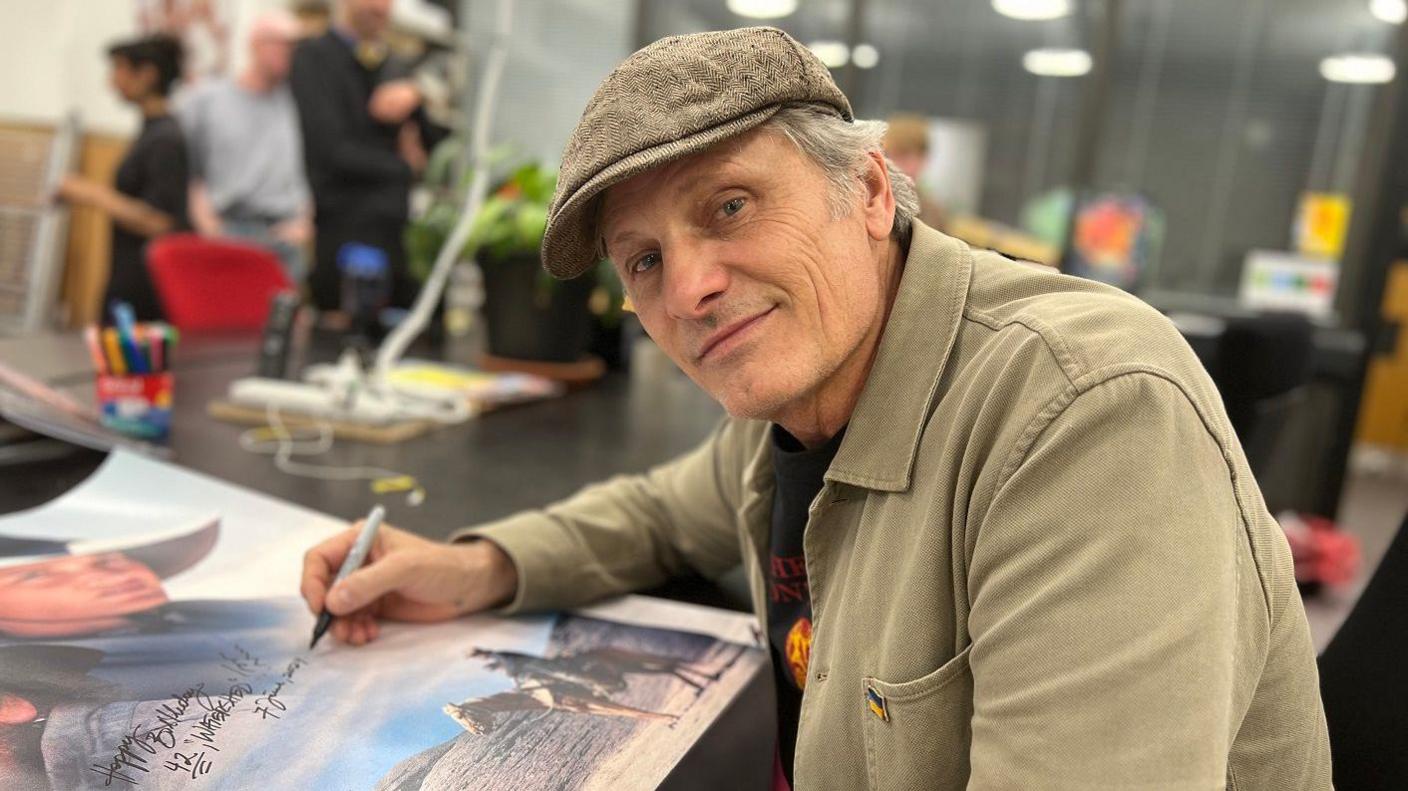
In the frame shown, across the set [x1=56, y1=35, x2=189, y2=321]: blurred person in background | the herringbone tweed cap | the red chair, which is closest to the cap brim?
the herringbone tweed cap

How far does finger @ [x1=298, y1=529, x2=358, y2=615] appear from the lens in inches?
34.4

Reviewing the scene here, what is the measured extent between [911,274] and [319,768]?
1.80 feet

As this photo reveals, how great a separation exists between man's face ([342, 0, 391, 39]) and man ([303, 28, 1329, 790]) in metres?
2.67

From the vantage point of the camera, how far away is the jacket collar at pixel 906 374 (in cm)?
70

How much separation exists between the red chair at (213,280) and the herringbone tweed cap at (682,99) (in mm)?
2109

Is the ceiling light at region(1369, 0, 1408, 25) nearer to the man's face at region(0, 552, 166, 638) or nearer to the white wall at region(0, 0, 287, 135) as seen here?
the man's face at region(0, 552, 166, 638)

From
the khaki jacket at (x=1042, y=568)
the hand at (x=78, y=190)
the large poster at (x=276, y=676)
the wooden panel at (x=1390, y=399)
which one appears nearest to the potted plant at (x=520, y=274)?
the large poster at (x=276, y=676)

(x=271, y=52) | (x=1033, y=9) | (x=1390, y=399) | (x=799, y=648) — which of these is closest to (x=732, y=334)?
(x=799, y=648)

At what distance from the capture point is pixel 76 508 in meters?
1.10

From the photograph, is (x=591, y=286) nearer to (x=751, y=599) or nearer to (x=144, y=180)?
(x=751, y=599)

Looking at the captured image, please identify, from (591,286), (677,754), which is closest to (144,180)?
(591,286)

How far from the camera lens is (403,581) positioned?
90 centimetres

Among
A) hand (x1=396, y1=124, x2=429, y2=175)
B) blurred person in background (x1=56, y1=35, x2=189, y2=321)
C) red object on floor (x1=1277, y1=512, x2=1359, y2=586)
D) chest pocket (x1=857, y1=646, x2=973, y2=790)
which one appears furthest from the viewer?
blurred person in background (x1=56, y1=35, x2=189, y2=321)

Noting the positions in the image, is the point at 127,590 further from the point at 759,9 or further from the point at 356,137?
the point at 759,9
